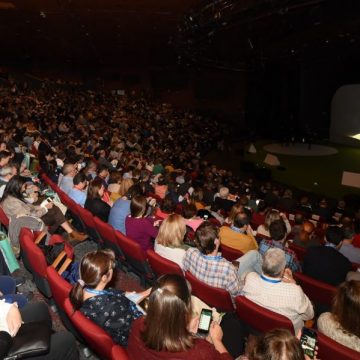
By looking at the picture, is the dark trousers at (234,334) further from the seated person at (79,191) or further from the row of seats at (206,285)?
the seated person at (79,191)

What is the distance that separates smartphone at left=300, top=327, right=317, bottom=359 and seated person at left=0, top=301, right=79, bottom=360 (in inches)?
56.9

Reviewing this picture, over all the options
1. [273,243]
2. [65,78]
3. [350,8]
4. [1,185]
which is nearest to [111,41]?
[65,78]

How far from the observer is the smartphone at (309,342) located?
2.39 m

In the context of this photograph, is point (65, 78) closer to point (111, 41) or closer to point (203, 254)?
point (111, 41)

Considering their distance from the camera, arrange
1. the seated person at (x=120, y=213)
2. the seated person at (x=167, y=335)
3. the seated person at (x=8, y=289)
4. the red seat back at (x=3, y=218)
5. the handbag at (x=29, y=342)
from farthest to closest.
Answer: the seated person at (x=120, y=213) < the red seat back at (x=3, y=218) < the seated person at (x=8, y=289) < the handbag at (x=29, y=342) < the seated person at (x=167, y=335)

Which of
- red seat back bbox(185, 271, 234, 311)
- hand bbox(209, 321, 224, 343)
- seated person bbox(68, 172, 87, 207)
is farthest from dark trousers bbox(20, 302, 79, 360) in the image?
seated person bbox(68, 172, 87, 207)

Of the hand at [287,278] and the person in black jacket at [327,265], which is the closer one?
the hand at [287,278]

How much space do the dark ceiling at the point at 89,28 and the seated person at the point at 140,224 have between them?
28.0ft

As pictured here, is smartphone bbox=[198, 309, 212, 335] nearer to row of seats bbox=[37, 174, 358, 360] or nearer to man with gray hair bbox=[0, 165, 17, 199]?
row of seats bbox=[37, 174, 358, 360]

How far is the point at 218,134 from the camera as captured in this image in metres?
19.5

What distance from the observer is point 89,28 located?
14852 mm

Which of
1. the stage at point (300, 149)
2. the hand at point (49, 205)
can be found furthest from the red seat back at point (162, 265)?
the stage at point (300, 149)

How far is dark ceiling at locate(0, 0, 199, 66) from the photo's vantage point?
466 inches

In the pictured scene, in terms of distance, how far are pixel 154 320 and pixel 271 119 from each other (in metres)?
20.4
